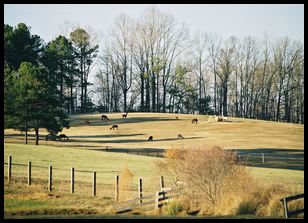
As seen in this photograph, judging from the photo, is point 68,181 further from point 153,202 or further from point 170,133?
point 170,133

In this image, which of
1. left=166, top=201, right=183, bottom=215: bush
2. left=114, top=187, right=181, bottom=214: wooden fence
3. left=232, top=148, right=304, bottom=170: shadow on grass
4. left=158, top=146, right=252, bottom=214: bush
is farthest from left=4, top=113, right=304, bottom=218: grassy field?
left=158, top=146, right=252, bottom=214: bush

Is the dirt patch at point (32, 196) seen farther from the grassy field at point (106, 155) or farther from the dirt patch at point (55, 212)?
the dirt patch at point (55, 212)

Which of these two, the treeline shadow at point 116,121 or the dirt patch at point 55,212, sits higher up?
the treeline shadow at point 116,121

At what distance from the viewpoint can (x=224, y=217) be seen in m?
22.3

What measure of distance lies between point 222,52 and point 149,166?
67968 millimetres

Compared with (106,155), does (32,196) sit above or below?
below

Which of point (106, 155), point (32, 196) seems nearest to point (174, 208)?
point (32, 196)

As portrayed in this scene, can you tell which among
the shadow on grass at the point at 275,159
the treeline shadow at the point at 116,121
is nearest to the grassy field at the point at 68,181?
the shadow on grass at the point at 275,159

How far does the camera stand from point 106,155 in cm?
4781

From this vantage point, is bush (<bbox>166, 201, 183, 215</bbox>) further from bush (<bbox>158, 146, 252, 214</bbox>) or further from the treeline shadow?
the treeline shadow

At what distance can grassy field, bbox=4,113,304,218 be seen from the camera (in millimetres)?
25094

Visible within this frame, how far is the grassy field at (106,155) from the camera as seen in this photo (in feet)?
82.3

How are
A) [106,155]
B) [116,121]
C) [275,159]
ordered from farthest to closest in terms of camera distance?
[116,121] < [275,159] < [106,155]
